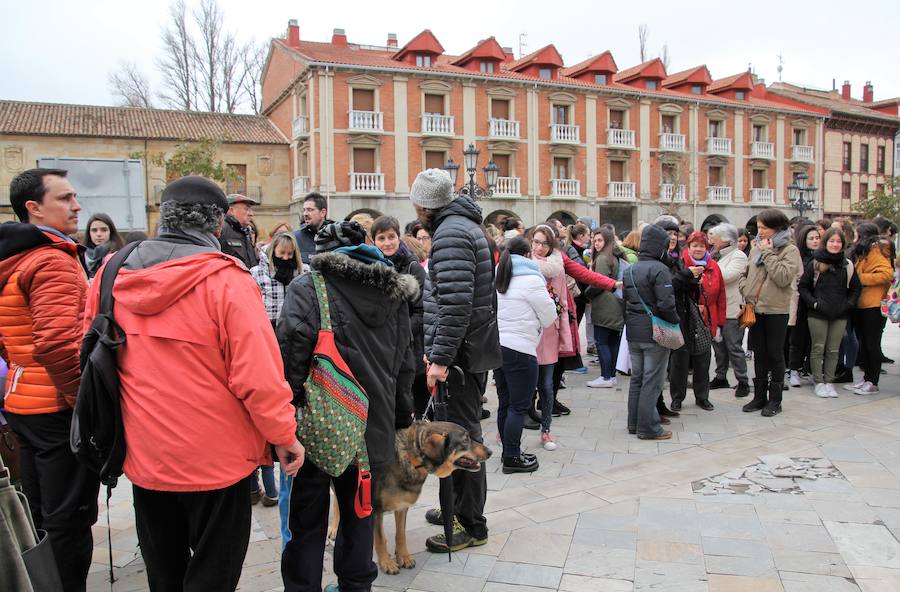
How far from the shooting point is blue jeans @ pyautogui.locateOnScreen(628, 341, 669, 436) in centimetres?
598

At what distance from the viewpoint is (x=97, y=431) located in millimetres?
2371

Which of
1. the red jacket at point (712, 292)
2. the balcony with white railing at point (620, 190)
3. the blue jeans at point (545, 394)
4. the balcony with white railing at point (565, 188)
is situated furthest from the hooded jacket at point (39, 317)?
the balcony with white railing at point (620, 190)

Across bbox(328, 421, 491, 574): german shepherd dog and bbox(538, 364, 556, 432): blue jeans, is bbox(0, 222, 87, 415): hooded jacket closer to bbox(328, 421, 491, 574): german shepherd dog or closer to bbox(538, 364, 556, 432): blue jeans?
bbox(328, 421, 491, 574): german shepherd dog

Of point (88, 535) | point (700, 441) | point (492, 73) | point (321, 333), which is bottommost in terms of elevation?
point (700, 441)

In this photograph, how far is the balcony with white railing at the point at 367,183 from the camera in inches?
1239

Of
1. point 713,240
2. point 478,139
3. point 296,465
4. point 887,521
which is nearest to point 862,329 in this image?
point 713,240

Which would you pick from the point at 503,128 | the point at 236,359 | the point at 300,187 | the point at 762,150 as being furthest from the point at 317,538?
the point at 762,150

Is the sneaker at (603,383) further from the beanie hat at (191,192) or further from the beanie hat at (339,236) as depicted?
the beanie hat at (191,192)

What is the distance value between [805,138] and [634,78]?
12.7 metres

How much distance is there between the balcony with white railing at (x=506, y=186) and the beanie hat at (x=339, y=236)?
3142 centimetres

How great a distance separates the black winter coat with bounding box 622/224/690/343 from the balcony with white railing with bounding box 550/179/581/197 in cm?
2996

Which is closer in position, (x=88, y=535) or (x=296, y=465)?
(x=296, y=465)

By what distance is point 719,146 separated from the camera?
38.9 m

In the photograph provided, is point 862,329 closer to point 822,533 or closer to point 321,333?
point 822,533
